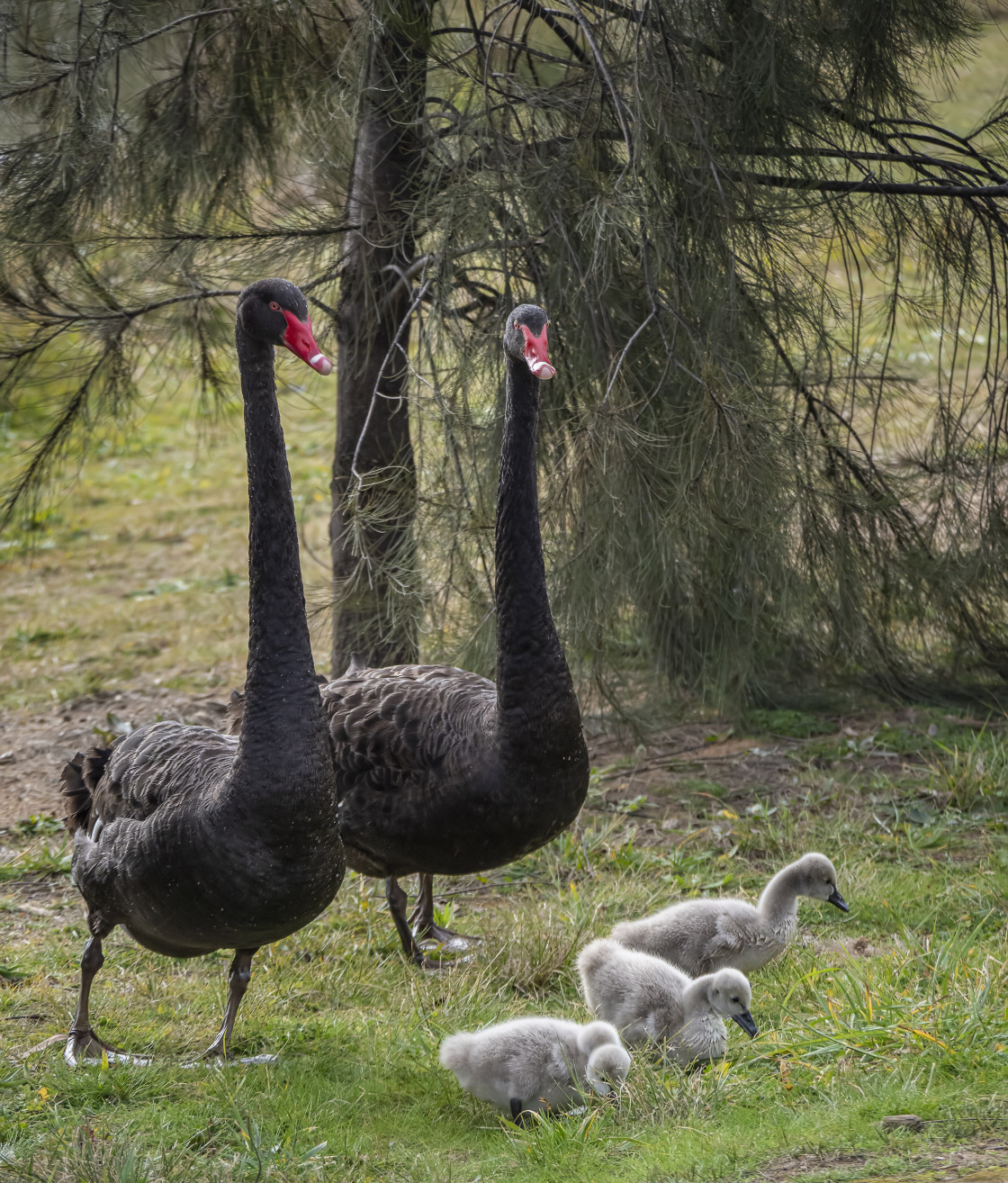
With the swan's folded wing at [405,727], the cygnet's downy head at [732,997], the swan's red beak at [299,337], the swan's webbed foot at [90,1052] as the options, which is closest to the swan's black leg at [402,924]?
the swan's folded wing at [405,727]

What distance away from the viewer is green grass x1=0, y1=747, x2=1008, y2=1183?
2.79m

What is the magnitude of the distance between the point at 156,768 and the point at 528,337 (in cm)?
174

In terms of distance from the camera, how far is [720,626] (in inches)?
236

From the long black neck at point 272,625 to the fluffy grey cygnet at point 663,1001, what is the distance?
1.04m

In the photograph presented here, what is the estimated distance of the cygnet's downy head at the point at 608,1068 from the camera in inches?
118

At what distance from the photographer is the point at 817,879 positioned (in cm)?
411

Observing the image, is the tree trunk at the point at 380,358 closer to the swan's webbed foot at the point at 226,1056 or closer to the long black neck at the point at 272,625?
the long black neck at the point at 272,625

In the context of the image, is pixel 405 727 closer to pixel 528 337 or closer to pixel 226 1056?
pixel 226 1056

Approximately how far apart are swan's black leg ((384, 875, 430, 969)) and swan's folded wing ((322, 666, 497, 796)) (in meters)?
0.41

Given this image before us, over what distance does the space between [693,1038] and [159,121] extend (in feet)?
14.7

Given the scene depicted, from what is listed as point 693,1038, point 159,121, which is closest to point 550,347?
point 159,121

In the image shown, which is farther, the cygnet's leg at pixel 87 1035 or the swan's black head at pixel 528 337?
the swan's black head at pixel 528 337

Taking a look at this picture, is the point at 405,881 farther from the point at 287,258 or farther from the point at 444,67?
the point at 444,67

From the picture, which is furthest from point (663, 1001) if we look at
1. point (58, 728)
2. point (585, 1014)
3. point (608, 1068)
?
point (58, 728)
